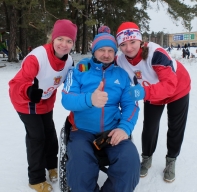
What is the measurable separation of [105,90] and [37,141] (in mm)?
843

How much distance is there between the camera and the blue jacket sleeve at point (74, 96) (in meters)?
1.76

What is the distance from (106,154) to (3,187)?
119 cm

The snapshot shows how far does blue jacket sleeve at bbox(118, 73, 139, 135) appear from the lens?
1.94 meters

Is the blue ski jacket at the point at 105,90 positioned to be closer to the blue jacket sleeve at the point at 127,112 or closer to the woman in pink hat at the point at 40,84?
the blue jacket sleeve at the point at 127,112

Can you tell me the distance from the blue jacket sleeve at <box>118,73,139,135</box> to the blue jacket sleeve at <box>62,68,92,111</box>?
394mm

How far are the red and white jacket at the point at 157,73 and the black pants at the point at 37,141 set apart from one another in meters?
0.99

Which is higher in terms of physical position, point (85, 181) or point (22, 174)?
point (85, 181)

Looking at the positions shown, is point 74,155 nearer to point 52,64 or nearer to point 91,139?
point 91,139

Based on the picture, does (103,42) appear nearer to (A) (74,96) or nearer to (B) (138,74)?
(B) (138,74)

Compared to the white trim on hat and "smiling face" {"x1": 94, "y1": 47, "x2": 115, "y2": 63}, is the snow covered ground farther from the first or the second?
the white trim on hat

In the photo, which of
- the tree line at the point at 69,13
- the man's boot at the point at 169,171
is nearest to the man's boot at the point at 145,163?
the man's boot at the point at 169,171

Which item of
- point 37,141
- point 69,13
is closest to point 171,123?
point 37,141

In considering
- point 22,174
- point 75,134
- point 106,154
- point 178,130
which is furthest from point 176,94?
point 22,174

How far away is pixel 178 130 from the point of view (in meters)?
2.45
